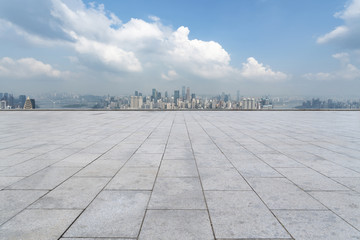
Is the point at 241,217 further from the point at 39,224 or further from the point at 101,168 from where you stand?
the point at 101,168

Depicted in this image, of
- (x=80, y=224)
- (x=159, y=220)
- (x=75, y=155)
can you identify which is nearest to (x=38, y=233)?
(x=80, y=224)

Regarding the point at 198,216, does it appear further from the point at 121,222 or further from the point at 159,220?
the point at 121,222

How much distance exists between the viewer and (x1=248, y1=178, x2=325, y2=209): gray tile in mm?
3676

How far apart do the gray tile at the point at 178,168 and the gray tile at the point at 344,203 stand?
2.70m

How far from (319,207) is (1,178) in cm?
702

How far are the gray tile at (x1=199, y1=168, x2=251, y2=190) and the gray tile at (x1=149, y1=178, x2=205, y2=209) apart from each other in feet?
0.85

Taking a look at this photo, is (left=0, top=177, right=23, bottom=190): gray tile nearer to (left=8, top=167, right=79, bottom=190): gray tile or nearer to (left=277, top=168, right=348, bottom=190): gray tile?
(left=8, top=167, right=79, bottom=190): gray tile

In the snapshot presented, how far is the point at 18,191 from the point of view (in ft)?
13.8

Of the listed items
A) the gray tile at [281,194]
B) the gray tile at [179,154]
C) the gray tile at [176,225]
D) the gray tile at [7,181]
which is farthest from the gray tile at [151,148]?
the gray tile at [176,225]

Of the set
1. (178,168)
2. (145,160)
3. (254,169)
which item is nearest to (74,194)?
(145,160)

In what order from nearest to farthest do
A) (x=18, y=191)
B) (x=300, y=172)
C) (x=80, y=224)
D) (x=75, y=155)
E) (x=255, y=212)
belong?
(x=80, y=224)
(x=255, y=212)
(x=18, y=191)
(x=300, y=172)
(x=75, y=155)

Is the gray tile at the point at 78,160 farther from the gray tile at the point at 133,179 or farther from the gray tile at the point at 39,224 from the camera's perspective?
the gray tile at the point at 39,224

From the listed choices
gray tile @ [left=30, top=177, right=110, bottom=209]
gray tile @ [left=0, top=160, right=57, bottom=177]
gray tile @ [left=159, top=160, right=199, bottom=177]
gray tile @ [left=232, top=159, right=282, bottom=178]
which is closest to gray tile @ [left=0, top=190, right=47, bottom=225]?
gray tile @ [left=30, top=177, right=110, bottom=209]

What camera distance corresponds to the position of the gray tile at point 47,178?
14.6 feet
